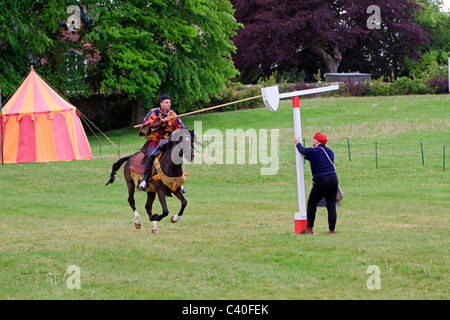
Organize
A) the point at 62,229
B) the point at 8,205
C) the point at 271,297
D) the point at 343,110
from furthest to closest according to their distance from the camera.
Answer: the point at 343,110 → the point at 8,205 → the point at 62,229 → the point at 271,297

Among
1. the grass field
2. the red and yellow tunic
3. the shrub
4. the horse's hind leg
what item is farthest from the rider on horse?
the shrub

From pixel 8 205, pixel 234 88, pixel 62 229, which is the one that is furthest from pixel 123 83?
pixel 62 229

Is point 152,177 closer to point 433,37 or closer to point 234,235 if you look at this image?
point 234,235

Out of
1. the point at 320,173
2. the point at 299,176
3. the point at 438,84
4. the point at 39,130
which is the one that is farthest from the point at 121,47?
the point at 320,173

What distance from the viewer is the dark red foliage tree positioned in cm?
5394

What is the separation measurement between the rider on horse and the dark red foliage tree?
4128cm

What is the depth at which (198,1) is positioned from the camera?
40.0 metres

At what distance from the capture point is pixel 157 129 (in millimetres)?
13406

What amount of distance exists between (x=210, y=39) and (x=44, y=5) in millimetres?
10464

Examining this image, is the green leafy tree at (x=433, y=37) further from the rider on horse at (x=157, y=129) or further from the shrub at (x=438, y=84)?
the rider on horse at (x=157, y=129)

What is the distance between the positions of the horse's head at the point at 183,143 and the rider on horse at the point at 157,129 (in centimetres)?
40

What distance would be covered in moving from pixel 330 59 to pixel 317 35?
4.86 m

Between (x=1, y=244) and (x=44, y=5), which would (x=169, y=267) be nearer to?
(x=1, y=244)

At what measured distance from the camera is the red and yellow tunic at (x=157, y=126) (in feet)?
43.2
